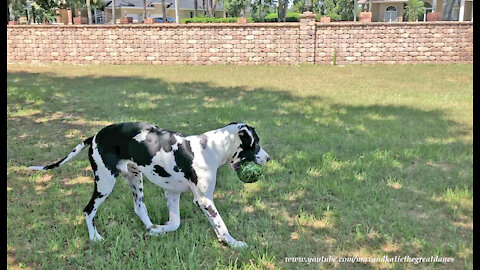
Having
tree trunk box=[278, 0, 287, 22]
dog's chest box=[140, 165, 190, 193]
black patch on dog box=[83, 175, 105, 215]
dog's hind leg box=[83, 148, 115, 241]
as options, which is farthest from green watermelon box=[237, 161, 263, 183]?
tree trunk box=[278, 0, 287, 22]

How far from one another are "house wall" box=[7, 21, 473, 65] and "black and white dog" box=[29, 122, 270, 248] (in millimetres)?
14836

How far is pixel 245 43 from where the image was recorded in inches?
709

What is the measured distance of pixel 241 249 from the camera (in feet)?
11.4

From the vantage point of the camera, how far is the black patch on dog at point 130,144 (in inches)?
135

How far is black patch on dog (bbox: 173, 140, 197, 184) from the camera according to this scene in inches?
132

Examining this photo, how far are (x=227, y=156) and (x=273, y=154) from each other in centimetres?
260

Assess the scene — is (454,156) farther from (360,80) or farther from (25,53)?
(25,53)

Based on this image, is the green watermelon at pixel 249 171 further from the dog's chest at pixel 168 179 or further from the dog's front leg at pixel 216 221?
the dog's chest at pixel 168 179

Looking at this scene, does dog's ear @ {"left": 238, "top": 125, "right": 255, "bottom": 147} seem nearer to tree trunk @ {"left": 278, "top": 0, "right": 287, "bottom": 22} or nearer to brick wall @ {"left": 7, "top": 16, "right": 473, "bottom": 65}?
brick wall @ {"left": 7, "top": 16, "right": 473, "bottom": 65}

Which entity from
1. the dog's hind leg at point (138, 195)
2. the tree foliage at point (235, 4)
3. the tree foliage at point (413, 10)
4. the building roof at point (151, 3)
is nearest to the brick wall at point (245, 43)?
the dog's hind leg at point (138, 195)

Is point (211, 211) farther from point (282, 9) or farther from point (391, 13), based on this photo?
point (391, 13)

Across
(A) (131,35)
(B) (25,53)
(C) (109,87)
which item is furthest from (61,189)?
(B) (25,53)

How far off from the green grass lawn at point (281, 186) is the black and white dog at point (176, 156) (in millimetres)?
443

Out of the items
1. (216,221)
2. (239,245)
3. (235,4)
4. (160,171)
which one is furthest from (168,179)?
(235,4)
